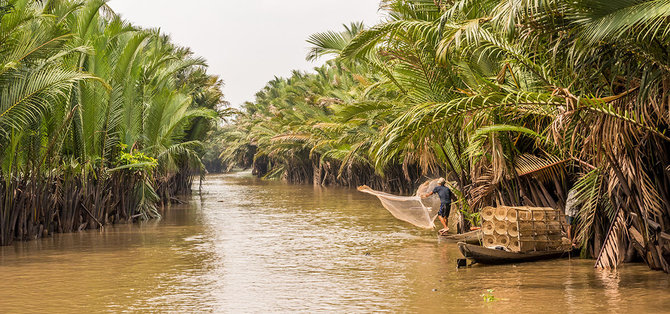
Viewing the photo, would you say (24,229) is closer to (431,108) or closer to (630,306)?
(431,108)

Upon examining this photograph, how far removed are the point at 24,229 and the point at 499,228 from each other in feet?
30.7

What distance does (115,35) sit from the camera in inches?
682

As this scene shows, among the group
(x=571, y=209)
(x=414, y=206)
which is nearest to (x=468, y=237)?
(x=414, y=206)

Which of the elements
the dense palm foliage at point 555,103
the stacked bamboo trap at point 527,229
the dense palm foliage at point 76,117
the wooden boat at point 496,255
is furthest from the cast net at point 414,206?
the dense palm foliage at point 76,117

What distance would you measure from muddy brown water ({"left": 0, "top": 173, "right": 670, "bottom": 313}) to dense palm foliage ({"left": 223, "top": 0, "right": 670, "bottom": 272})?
954 mm

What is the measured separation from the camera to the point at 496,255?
1077 cm

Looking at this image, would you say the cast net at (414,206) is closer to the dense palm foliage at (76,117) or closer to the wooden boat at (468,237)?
the wooden boat at (468,237)

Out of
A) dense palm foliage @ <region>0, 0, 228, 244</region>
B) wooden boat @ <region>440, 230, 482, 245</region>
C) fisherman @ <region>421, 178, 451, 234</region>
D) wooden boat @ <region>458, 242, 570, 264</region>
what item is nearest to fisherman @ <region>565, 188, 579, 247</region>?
wooden boat @ <region>458, 242, 570, 264</region>

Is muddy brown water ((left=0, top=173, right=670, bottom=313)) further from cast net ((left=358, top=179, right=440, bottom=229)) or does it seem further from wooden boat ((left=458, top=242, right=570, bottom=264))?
cast net ((left=358, top=179, right=440, bottom=229))

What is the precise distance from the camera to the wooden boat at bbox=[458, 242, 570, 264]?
10.6m

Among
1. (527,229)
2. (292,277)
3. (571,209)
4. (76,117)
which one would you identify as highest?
(76,117)

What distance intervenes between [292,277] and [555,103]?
4502 mm

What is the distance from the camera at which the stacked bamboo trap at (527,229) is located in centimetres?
1084

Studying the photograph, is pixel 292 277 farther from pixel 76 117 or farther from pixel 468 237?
pixel 76 117
